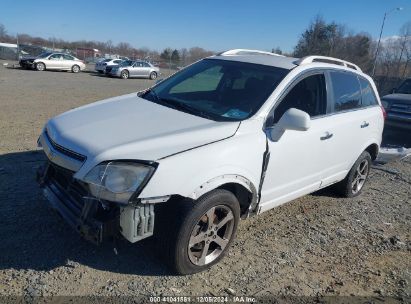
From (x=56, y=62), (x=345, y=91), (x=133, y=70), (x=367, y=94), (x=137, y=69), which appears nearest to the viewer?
→ (x=345, y=91)

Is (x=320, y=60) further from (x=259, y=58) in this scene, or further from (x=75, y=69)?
(x=75, y=69)

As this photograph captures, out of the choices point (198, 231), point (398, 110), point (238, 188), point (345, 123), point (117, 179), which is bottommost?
point (198, 231)

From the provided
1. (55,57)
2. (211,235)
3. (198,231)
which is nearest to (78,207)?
(198,231)

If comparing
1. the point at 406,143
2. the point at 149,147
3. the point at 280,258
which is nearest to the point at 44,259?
the point at 149,147

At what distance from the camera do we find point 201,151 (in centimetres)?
312

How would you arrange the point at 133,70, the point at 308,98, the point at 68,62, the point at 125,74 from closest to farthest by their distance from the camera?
the point at 308,98 < the point at 68,62 < the point at 125,74 < the point at 133,70

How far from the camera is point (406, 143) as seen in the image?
31.3ft

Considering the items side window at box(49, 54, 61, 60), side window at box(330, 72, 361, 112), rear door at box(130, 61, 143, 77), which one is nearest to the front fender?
side window at box(330, 72, 361, 112)

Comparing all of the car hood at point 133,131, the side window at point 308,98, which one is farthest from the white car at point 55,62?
the side window at point 308,98

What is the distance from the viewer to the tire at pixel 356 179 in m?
5.35

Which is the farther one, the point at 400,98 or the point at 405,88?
the point at 405,88

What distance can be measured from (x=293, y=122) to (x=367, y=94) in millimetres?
2523

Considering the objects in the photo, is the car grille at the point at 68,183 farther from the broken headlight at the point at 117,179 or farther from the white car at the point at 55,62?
the white car at the point at 55,62

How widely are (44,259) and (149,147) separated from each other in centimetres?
146
